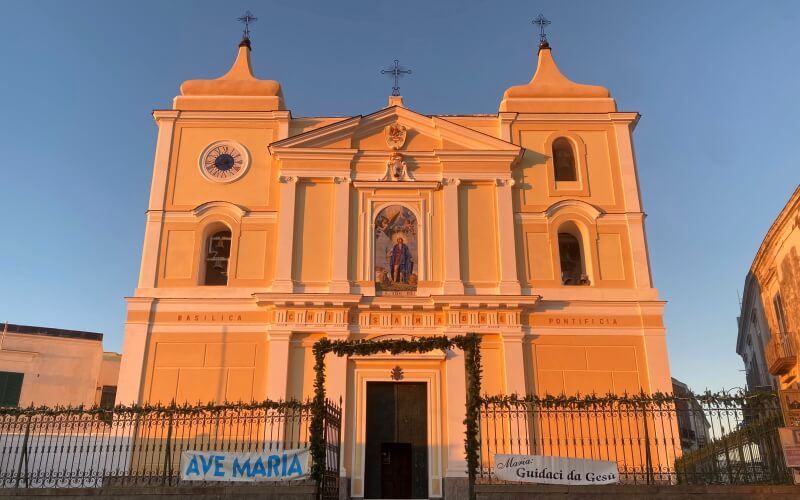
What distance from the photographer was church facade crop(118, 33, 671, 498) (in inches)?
756

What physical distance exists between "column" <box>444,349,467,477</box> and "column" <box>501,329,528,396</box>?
120 cm

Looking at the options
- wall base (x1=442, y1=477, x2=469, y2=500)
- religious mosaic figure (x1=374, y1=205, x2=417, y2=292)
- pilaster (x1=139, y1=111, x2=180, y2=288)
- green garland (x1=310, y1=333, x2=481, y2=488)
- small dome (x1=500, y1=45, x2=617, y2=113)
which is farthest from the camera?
small dome (x1=500, y1=45, x2=617, y2=113)

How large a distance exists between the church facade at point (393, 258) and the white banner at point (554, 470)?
198 inches

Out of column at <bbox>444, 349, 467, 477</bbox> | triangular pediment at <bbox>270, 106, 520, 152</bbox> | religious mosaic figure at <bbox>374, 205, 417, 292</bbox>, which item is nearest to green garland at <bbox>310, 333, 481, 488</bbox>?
column at <bbox>444, 349, 467, 477</bbox>

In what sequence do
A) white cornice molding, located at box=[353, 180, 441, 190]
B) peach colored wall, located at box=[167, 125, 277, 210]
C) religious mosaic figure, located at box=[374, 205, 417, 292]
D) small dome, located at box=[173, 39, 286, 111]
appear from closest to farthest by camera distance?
religious mosaic figure, located at box=[374, 205, 417, 292]
white cornice molding, located at box=[353, 180, 441, 190]
peach colored wall, located at box=[167, 125, 277, 210]
small dome, located at box=[173, 39, 286, 111]

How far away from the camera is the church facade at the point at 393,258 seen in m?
19.2

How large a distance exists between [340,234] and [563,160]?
7.63 meters

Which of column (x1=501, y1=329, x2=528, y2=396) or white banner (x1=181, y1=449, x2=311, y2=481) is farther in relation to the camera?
column (x1=501, y1=329, x2=528, y2=396)

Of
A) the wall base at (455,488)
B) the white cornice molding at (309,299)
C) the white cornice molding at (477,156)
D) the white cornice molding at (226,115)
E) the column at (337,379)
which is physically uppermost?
the white cornice molding at (226,115)

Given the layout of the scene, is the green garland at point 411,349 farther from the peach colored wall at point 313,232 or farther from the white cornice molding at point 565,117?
the white cornice molding at point 565,117

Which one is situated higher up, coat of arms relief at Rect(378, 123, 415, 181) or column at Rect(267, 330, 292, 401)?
coat of arms relief at Rect(378, 123, 415, 181)

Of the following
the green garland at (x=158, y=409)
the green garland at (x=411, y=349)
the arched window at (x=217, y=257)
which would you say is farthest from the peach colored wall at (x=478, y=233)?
the green garland at (x=158, y=409)

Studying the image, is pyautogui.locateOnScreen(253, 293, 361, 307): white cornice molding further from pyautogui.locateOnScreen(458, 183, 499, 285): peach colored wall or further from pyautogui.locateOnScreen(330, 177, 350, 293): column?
pyautogui.locateOnScreen(458, 183, 499, 285): peach colored wall

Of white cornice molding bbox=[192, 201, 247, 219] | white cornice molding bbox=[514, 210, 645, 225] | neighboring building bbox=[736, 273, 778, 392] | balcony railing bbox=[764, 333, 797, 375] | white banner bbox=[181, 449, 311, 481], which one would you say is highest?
white cornice molding bbox=[192, 201, 247, 219]
